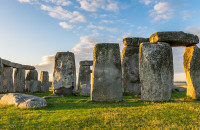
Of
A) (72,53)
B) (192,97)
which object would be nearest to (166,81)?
(192,97)

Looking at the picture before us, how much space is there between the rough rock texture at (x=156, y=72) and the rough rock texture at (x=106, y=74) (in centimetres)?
138

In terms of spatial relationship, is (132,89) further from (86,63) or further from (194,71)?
(86,63)

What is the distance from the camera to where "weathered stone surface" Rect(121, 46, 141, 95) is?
14258mm

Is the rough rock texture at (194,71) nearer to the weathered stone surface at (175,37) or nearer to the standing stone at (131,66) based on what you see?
the weathered stone surface at (175,37)

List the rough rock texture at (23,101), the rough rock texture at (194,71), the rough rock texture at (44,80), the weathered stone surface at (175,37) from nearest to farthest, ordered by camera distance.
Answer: the rough rock texture at (23,101) → the weathered stone surface at (175,37) → the rough rock texture at (194,71) → the rough rock texture at (44,80)

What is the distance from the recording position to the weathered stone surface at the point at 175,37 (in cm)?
943

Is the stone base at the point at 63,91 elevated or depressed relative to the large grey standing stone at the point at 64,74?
depressed

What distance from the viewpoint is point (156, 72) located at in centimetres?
893

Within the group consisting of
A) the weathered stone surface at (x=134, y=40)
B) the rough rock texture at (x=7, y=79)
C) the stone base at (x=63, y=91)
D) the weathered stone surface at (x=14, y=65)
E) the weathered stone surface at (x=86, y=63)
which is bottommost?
the stone base at (x=63, y=91)

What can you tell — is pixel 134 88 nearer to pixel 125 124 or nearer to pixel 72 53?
pixel 72 53

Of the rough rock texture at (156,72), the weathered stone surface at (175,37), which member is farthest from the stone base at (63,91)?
the weathered stone surface at (175,37)

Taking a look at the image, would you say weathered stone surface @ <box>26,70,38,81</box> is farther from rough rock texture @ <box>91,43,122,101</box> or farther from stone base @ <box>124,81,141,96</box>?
rough rock texture @ <box>91,43,122,101</box>

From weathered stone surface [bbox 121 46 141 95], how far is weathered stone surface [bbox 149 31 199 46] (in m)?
4.58

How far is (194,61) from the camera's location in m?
10.2
